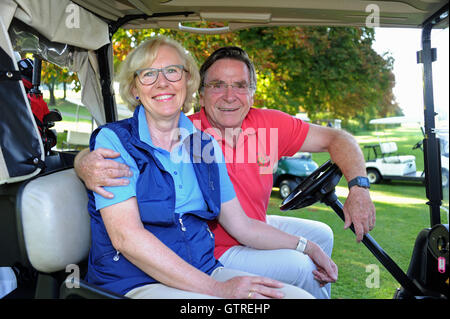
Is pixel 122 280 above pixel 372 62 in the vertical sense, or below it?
below

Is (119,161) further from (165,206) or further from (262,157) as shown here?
(262,157)

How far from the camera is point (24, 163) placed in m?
1.59

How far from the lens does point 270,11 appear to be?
7.36ft

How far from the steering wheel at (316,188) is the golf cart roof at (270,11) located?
83cm

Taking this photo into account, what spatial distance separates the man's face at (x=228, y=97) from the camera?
8.03 feet

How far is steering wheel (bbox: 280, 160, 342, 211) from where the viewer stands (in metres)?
2.23

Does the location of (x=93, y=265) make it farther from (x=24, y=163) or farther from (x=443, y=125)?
(x=443, y=125)

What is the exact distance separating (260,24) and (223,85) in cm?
42

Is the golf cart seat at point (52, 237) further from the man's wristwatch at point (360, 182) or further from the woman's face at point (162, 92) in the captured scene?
the man's wristwatch at point (360, 182)

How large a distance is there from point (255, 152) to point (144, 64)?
0.90 m

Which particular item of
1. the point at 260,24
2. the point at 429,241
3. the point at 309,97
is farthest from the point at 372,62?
the point at 429,241

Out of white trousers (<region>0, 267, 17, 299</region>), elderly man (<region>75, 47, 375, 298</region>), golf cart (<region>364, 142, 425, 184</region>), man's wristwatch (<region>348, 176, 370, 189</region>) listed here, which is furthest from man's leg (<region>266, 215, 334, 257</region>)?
golf cart (<region>364, 142, 425, 184</region>)

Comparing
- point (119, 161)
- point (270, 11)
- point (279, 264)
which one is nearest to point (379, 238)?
point (279, 264)

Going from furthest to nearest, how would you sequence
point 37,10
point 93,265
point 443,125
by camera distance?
point 37,10, point 93,265, point 443,125
